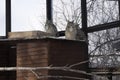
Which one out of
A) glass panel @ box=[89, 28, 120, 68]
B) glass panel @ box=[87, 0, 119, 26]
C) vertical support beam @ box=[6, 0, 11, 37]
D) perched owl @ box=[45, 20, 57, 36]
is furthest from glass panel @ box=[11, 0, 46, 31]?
glass panel @ box=[89, 28, 120, 68]

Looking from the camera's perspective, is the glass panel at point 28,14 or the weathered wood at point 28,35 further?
the glass panel at point 28,14

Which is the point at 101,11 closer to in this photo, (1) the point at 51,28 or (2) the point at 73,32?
(2) the point at 73,32

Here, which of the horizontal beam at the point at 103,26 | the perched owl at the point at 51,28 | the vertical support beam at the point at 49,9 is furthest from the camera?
the vertical support beam at the point at 49,9

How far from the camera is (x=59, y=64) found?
4.00m

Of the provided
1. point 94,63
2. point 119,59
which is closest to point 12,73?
point 94,63

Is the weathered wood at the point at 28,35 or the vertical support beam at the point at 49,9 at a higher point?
the vertical support beam at the point at 49,9

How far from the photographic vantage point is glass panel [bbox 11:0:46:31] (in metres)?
5.48

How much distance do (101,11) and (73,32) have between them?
0.50 metres

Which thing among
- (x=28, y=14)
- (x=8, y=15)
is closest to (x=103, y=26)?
(x=28, y=14)

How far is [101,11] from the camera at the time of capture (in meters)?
4.40

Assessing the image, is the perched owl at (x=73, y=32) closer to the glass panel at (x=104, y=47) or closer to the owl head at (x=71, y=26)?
the owl head at (x=71, y=26)

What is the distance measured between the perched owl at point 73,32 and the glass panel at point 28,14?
117 centimetres

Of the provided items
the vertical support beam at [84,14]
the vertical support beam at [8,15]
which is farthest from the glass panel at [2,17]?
the vertical support beam at [84,14]

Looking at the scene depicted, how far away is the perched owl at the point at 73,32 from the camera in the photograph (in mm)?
4285
